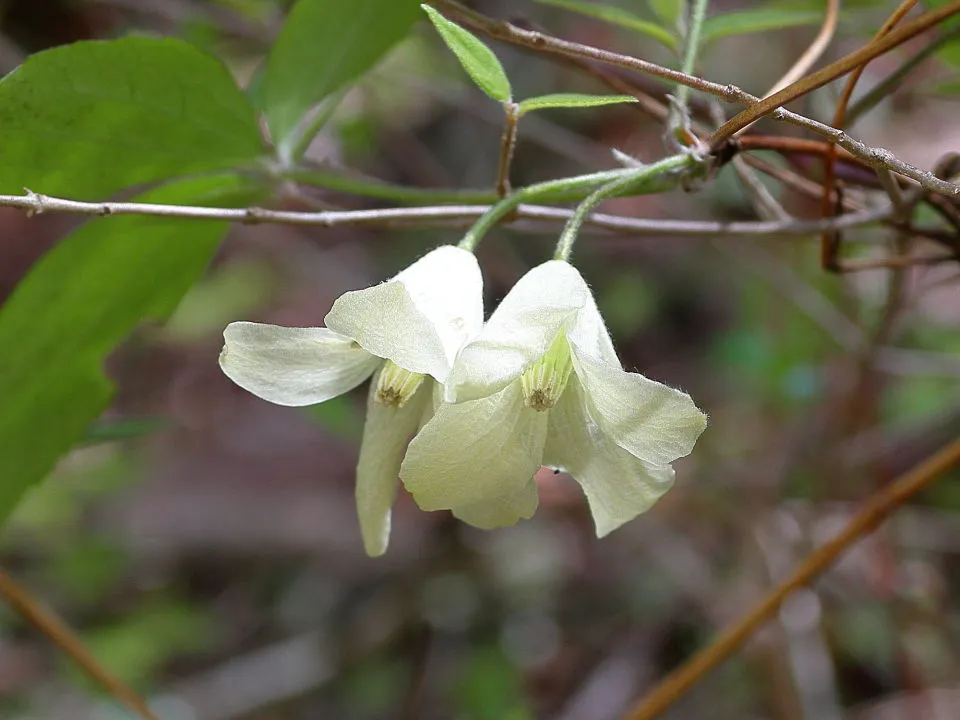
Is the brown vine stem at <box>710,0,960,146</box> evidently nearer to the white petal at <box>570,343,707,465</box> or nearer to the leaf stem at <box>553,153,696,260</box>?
the leaf stem at <box>553,153,696,260</box>

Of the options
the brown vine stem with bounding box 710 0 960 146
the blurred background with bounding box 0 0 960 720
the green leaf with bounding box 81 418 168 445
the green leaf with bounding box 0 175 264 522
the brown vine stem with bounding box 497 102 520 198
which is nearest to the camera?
the brown vine stem with bounding box 710 0 960 146

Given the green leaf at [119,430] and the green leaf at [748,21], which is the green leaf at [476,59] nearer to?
the green leaf at [748,21]

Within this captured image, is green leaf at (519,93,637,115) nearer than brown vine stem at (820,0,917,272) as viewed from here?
Yes

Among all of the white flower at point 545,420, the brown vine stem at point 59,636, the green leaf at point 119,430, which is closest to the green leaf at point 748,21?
the white flower at point 545,420

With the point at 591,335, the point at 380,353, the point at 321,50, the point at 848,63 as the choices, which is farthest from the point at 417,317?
the point at 321,50

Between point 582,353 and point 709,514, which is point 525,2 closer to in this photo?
point 709,514

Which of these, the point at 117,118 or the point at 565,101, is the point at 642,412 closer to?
the point at 565,101

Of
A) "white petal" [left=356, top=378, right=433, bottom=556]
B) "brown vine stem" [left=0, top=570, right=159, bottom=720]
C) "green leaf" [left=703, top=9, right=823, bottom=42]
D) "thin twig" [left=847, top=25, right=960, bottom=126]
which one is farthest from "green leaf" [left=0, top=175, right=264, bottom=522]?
"thin twig" [left=847, top=25, right=960, bottom=126]
